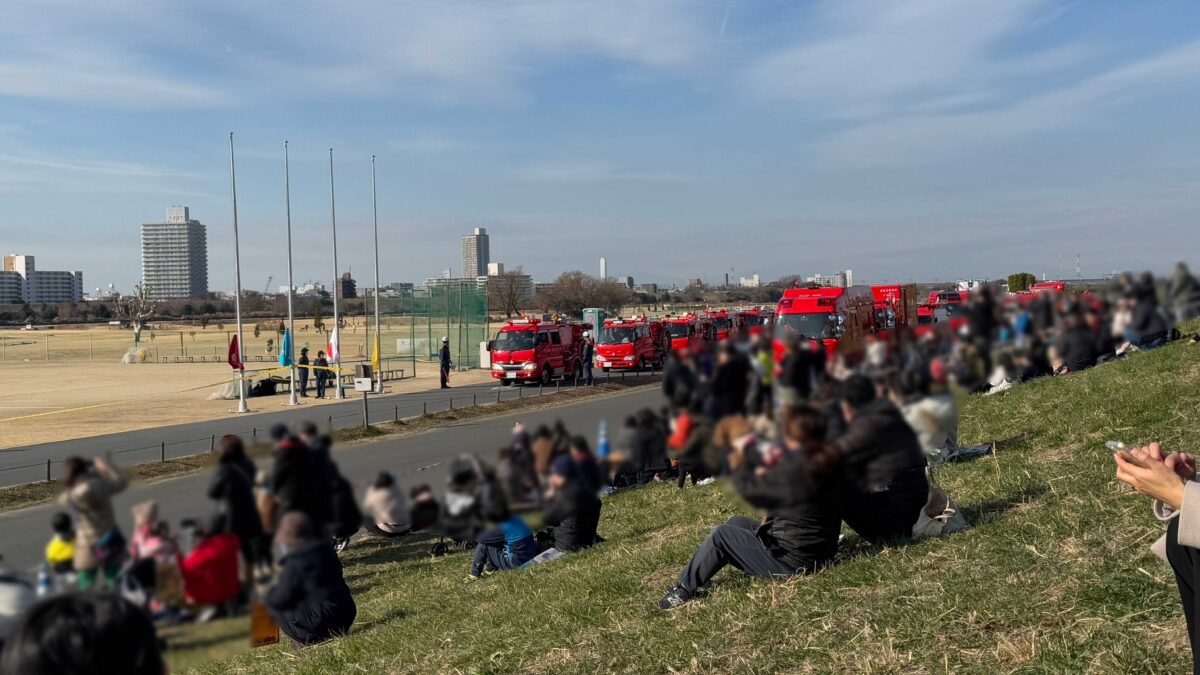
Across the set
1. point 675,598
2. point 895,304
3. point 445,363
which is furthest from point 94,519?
point 445,363

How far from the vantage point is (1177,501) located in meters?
4.10

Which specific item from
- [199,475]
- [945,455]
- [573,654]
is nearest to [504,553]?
[573,654]

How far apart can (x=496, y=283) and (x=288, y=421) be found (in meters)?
47.8

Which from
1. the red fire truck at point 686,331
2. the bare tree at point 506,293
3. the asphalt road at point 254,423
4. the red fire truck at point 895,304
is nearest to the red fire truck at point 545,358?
the asphalt road at point 254,423

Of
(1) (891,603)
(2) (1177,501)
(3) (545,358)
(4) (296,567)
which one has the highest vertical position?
(4) (296,567)

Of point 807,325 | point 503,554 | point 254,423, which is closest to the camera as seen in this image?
point 254,423

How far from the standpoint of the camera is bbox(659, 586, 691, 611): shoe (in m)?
7.62

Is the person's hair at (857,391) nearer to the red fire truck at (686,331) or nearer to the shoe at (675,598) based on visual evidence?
the red fire truck at (686,331)

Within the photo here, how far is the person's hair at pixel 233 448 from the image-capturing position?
1.19 metres

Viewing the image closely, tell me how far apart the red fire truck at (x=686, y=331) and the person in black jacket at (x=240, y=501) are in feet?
1.95

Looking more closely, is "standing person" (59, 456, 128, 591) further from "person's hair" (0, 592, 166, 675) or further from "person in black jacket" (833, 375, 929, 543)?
"person in black jacket" (833, 375, 929, 543)

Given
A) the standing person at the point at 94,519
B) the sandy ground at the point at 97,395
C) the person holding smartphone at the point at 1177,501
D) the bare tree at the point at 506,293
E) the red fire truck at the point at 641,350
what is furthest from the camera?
the bare tree at the point at 506,293

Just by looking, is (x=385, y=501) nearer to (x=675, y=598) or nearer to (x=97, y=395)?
(x=675, y=598)

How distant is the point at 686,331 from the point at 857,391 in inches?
81.7
